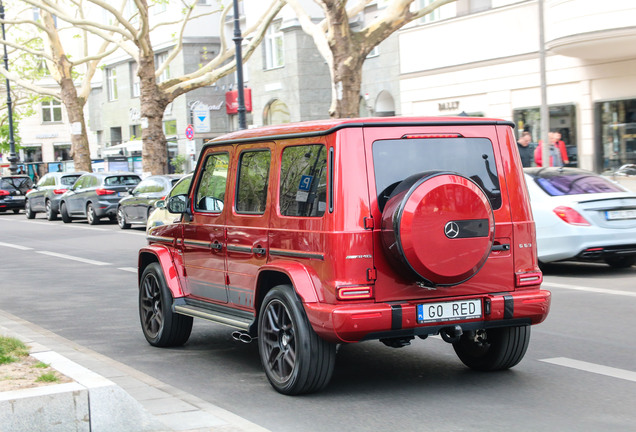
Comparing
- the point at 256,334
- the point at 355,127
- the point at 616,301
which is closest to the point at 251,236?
the point at 256,334

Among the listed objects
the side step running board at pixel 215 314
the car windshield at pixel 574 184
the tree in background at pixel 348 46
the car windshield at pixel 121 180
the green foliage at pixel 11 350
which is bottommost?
the green foliage at pixel 11 350

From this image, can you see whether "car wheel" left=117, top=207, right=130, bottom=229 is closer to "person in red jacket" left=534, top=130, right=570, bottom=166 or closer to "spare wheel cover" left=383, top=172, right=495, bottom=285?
"person in red jacket" left=534, top=130, right=570, bottom=166

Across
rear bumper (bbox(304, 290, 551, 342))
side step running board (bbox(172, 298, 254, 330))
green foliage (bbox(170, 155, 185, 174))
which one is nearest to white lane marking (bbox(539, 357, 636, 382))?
rear bumper (bbox(304, 290, 551, 342))

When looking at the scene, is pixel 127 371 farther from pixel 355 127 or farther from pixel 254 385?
pixel 355 127

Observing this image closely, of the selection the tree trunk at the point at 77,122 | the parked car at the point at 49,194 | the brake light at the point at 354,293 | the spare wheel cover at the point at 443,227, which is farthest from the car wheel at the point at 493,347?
the tree trunk at the point at 77,122

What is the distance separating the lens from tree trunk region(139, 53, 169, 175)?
3250 cm

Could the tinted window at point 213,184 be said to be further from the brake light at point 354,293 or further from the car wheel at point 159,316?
the brake light at point 354,293

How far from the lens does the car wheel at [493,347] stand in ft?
22.5

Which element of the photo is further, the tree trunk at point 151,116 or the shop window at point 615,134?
the tree trunk at point 151,116

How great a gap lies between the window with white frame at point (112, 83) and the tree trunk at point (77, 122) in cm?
1731

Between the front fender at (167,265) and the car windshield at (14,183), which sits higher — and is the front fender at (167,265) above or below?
below

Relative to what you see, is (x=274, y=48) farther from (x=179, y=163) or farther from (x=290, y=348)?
(x=290, y=348)

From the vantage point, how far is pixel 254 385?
6.91 meters

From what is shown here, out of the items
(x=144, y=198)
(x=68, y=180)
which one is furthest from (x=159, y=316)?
(x=68, y=180)
